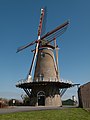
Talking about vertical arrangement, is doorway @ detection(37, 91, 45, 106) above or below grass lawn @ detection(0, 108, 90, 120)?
above

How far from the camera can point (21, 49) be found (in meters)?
43.8

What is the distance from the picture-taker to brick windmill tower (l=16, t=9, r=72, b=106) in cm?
3519

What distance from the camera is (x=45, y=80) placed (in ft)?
114

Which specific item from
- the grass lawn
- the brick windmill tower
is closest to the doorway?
the brick windmill tower

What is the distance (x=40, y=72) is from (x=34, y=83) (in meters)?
2.59

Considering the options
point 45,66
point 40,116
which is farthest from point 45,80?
point 40,116

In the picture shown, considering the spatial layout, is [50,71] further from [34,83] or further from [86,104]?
[86,104]

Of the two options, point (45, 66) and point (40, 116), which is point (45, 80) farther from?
point (40, 116)

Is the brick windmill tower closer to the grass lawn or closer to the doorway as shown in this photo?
the doorway

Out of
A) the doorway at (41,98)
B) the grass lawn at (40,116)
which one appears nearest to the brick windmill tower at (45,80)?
the doorway at (41,98)

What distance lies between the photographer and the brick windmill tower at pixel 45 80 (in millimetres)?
35188

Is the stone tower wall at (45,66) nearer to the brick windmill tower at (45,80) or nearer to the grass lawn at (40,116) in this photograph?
the brick windmill tower at (45,80)

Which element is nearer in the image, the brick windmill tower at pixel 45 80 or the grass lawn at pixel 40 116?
the grass lawn at pixel 40 116

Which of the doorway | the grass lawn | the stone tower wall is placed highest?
the stone tower wall
